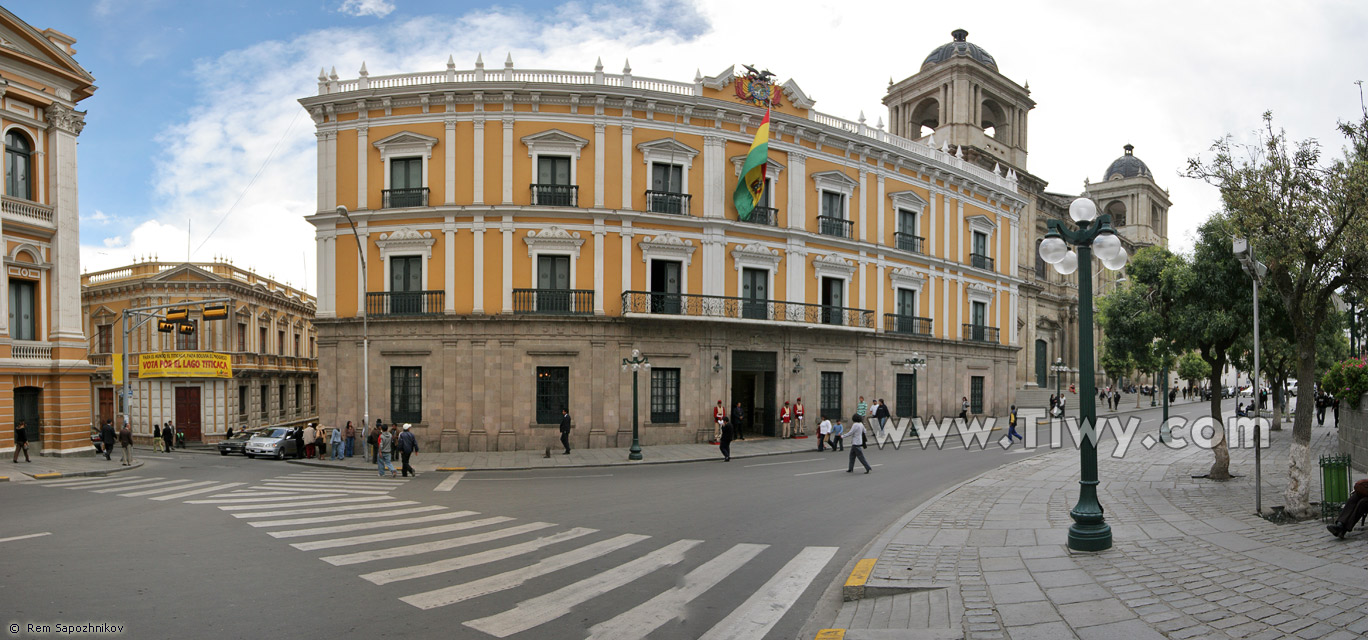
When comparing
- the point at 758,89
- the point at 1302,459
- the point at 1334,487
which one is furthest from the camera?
the point at 758,89

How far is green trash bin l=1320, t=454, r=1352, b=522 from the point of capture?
10320 mm

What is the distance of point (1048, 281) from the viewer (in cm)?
5819

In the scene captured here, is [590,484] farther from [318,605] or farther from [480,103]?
[480,103]

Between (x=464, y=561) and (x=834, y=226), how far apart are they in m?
24.8

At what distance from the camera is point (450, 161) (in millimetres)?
26094

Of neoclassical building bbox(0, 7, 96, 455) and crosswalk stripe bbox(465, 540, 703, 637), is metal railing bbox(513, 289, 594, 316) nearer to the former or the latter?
neoclassical building bbox(0, 7, 96, 455)

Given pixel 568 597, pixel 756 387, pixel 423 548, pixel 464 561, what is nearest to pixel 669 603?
pixel 568 597

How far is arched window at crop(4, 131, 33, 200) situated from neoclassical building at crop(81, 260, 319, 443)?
1280 centimetres

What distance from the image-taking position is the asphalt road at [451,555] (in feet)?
23.5

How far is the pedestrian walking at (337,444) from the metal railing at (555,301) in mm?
7235

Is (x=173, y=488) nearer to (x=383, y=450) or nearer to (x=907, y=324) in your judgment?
(x=383, y=450)

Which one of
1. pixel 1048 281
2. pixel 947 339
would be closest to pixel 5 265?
pixel 947 339

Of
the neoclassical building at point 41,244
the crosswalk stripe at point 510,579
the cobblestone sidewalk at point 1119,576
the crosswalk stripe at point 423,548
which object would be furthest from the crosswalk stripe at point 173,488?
the cobblestone sidewalk at point 1119,576

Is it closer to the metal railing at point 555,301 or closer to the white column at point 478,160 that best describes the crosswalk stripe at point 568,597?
the metal railing at point 555,301
